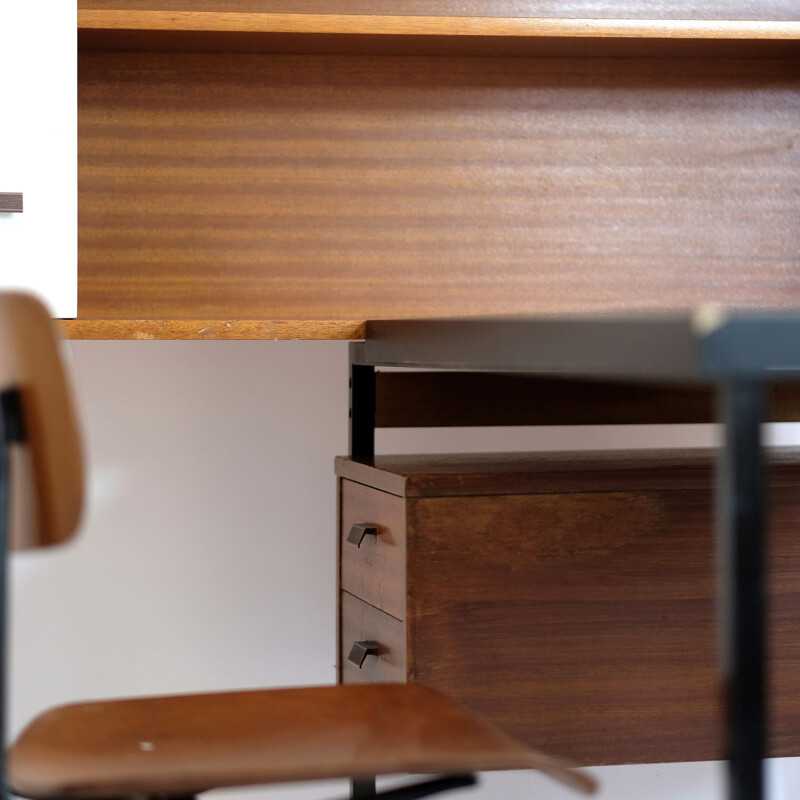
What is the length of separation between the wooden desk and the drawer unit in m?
0.69

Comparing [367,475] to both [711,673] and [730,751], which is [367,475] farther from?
[730,751]

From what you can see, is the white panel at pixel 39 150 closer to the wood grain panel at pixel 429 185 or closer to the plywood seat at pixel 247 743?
the wood grain panel at pixel 429 185

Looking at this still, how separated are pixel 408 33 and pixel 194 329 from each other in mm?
626

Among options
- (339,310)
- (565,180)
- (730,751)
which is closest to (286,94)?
(339,310)

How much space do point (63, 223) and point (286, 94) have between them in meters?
0.57

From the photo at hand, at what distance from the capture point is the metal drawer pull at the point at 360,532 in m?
1.55

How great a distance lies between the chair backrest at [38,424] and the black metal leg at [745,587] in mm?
431

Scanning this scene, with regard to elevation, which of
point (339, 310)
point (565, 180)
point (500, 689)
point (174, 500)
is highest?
point (565, 180)

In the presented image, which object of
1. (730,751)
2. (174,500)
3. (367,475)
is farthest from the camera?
(174,500)

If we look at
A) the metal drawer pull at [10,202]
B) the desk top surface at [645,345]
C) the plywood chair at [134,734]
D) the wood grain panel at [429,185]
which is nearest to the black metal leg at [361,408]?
the wood grain panel at [429,185]

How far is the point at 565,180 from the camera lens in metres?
2.15

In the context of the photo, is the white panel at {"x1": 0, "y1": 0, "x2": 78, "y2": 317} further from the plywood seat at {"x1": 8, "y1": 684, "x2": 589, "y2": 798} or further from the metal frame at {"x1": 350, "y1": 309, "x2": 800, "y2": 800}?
the metal frame at {"x1": 350, "y1": 309, "x2": 800, "y2": 800}

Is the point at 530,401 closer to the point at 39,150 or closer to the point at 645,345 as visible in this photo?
the point at 39,150

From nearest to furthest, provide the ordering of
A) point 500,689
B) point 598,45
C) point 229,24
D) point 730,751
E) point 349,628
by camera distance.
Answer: point 730,751 < point 500,689 < point 349,628 < point 229,24 < point 598,45
